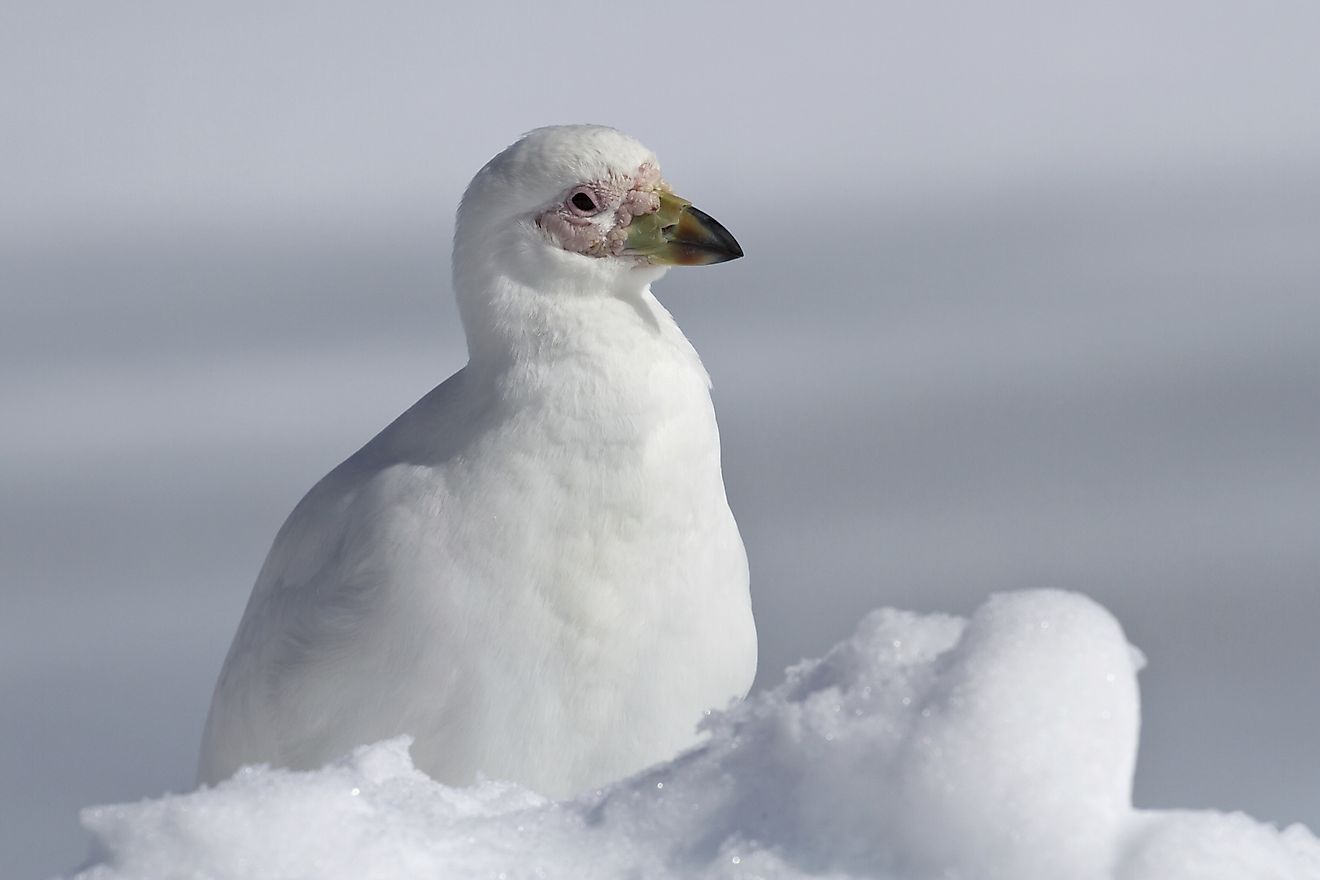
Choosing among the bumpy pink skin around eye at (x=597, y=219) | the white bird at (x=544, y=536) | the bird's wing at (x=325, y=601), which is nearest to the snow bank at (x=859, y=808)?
the white bird at (x=544, y=536)

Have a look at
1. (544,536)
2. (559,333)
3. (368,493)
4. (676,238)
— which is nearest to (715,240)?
(676,238)

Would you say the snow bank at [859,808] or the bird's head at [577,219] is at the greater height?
the bird's head at [577,219]

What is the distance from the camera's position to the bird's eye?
3.30 meters

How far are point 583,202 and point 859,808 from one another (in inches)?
72.3

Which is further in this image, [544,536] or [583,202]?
[583,202]

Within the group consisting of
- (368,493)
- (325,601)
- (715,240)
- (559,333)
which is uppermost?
(715,240)

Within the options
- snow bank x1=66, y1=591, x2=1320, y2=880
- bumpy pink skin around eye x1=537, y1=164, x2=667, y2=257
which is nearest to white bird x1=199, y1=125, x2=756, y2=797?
bumpy pink skin around eye x1=537, y1=164, x2=667, y2=257

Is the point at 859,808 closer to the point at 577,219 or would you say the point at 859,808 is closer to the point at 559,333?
the point at 559,333

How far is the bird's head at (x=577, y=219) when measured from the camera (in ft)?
10.8

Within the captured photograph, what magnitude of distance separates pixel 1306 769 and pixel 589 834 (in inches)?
118

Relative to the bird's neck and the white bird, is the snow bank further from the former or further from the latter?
the bird's neck

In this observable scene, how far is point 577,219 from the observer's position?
10.8 ft

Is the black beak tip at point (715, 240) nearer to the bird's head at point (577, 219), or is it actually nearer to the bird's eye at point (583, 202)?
the bird's head at point (577, 219)

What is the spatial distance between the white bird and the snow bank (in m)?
1.33
